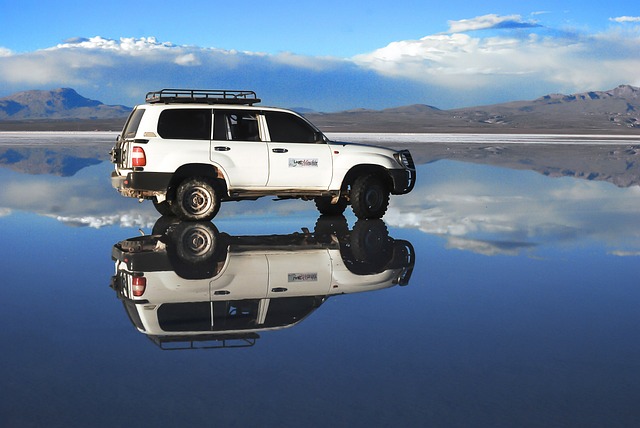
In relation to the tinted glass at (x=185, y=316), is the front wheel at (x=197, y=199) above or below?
above

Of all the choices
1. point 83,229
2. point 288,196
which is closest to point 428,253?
point 288,196

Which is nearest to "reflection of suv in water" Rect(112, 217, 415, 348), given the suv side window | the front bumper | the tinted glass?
the tinted glass

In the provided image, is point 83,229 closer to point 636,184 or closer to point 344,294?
point 344,294

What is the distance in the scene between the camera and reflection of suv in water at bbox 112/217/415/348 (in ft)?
25.6

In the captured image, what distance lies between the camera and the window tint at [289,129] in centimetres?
1555

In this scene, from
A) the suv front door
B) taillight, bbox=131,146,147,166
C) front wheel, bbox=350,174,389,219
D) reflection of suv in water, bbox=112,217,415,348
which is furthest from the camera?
front wheel, bbox=350,174,389,219

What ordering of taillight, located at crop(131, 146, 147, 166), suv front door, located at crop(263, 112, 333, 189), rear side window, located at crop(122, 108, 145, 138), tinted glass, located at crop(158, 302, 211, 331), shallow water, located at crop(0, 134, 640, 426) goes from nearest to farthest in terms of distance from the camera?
shallow water, located at crop(0, 134, 640, 426), tinted glass, located at crop(158, 302, 211, 331), taillight, located at crop(131, 146, 147, 166), rear side window, located at crop(122, 108, 145, 138), suv front door, located at crop(263, 112, 333, 189)

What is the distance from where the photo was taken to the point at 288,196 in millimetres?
15875

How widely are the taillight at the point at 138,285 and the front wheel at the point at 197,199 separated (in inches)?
202

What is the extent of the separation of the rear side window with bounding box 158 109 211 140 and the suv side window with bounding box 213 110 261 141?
16 cm

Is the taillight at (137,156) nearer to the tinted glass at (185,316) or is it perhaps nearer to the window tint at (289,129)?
the window tint at (289,129)

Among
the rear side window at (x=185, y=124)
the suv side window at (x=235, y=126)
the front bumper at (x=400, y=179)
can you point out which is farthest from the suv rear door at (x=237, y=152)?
the front bumper at (x=400, y=179)

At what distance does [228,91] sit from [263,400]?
10.3 meters

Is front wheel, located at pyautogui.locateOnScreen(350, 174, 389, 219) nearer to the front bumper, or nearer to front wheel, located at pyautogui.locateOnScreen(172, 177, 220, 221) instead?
the front bumper
